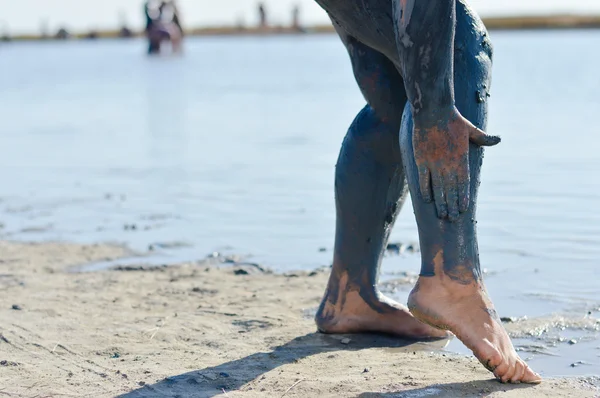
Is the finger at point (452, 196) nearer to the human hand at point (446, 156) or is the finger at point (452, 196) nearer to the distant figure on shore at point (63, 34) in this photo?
the human hand at point (446, 156)

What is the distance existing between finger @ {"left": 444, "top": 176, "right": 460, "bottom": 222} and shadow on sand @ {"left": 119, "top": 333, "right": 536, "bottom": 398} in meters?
0.41

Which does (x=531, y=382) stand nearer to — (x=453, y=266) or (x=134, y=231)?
(x=453, y=266)

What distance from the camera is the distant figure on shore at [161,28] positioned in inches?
1398

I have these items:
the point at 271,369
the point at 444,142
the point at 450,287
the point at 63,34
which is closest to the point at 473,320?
the point at 450,287

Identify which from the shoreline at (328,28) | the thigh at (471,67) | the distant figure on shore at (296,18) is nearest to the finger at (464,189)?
the thigh at (471,67)

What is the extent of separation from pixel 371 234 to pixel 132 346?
0.77m

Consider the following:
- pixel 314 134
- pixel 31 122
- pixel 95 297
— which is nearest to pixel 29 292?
pixel 95 297

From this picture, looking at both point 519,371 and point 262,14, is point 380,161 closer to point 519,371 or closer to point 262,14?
point 519,371

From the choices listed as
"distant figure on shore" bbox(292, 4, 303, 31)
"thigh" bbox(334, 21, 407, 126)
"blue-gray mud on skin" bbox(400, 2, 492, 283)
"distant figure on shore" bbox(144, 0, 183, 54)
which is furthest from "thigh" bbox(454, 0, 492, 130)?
"distant figure on shore" bbox(292, 4, 303, 31)

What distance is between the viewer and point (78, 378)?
2793 millimetres

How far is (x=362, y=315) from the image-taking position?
325cm

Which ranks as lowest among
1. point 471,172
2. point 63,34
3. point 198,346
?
point 63,34

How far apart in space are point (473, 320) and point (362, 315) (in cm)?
63

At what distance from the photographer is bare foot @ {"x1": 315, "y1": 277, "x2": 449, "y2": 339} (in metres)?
3.21
